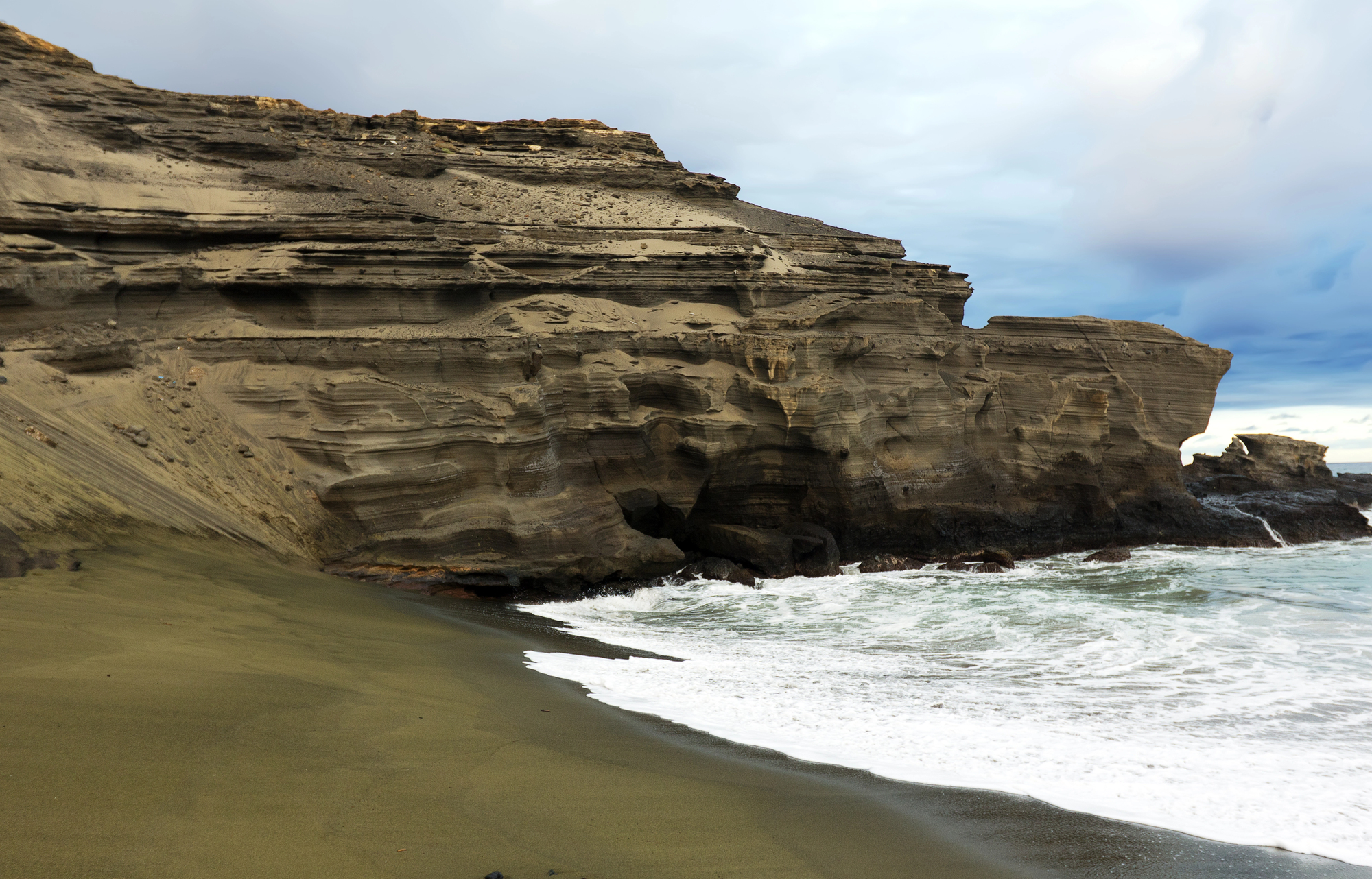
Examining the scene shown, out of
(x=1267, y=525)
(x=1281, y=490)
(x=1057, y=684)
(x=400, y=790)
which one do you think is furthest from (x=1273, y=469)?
(x=400, y=790)

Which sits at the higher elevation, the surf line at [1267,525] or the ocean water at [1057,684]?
the surf line at [1267,525]

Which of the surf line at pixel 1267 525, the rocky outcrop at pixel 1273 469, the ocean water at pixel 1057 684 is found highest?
the rocky outcrop at pixel 1273 469

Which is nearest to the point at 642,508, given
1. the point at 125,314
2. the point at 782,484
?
the point at 782,484

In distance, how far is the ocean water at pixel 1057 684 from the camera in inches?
211

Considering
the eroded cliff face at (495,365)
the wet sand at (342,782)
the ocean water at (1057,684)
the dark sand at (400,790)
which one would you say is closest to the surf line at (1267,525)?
the eroded cliff face at (495,365)

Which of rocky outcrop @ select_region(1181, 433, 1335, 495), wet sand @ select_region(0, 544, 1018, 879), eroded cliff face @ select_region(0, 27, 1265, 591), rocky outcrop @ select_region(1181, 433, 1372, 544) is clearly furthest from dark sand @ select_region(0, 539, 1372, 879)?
rocky outcrop @ select_region(1181, 433, 1335, 495)

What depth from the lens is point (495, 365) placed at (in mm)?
15180

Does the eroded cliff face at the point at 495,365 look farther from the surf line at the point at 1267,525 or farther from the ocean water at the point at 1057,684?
the ocean water at the point at 1057,684

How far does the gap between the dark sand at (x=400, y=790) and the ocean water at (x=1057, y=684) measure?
65cm

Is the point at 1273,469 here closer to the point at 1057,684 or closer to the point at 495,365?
the point at 1057,684

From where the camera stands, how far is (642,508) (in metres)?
16.7

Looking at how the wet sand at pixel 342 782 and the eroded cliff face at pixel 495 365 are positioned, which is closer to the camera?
the wet sand at pixel 342 782

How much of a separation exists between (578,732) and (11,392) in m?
10.9

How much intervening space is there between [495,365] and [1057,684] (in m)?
10.9
